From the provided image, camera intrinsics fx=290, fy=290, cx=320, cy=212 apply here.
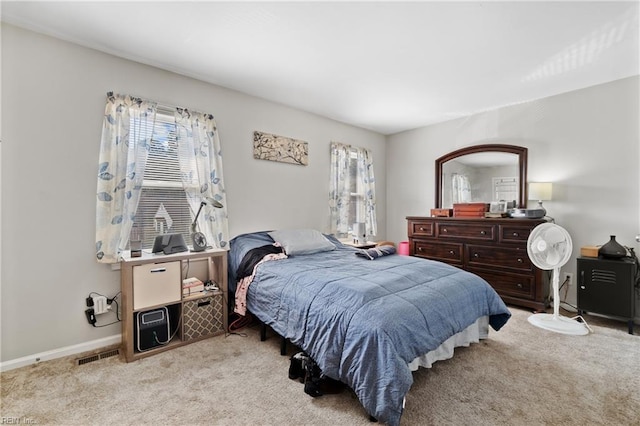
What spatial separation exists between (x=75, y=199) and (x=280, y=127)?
2.24 meters

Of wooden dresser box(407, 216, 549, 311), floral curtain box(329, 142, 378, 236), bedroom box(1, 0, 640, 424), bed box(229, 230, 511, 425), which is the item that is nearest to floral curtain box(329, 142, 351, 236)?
floral curtain box(329, 142, 378, 236)

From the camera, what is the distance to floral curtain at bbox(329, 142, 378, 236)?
4285 mm

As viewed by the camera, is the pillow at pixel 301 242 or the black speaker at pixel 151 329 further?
the pillow at pixel 301 242

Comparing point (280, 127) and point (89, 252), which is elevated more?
point (280, 127)

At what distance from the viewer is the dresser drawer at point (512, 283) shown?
325 cm

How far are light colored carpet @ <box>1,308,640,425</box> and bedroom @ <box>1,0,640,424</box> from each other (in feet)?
1.70

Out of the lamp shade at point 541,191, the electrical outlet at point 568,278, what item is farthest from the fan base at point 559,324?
the lamp shade at point 541,191

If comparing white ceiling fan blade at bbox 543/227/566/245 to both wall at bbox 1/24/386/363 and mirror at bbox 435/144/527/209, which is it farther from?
wall at bbox 1/24/386/363

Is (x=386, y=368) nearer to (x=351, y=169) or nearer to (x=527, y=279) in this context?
(x=527, y=279)

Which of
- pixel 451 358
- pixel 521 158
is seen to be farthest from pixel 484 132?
pixel 451 358

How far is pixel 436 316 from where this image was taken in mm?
1833

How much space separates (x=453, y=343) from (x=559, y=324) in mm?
1511

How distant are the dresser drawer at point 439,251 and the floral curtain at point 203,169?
8.78ft

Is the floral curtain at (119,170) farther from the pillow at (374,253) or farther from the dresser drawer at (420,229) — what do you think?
the dresser drawer at (420,229)
